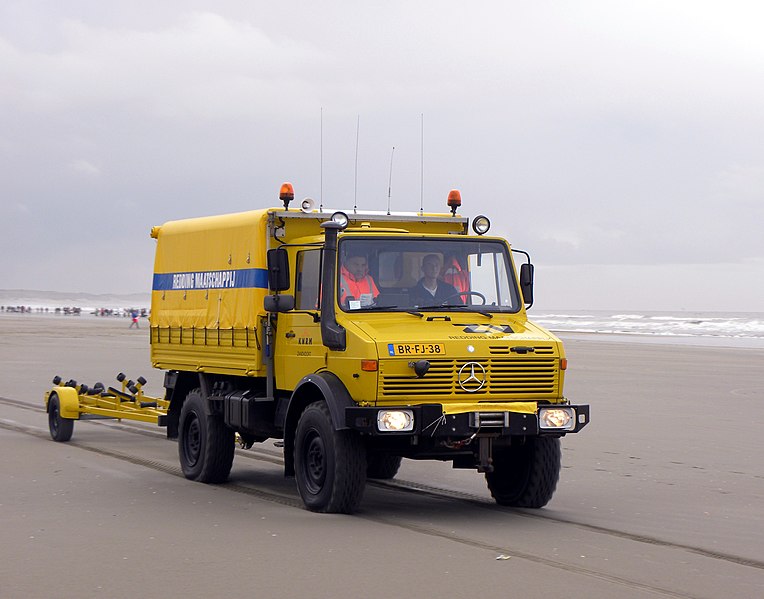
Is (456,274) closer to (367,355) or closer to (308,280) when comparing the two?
(308,280)

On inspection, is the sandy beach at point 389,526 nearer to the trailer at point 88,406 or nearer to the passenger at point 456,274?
the trailer at point 88,406

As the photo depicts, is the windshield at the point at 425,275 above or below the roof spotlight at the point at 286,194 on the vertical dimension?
below

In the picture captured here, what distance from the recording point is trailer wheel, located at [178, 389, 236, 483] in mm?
13289

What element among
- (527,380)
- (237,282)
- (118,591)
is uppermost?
(237,282)

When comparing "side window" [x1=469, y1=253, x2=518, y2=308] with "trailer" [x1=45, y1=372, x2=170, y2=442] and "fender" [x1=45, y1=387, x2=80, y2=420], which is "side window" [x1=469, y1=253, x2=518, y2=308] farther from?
"fender" [x1=45, y1=387, x2=80, y2=420]

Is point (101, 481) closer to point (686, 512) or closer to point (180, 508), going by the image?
point (180, 508)

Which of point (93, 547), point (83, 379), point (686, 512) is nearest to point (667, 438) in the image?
point (686, 512)

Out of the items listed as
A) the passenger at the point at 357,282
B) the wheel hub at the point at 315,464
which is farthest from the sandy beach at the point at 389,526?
the passenger at the point at 357,282

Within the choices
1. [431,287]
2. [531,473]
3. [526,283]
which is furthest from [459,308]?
[531,473]

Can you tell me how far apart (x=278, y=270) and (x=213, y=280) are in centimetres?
227

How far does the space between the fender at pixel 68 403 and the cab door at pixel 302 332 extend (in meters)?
5.13

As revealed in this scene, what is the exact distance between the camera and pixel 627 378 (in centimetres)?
3055

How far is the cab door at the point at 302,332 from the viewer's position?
11.5 m

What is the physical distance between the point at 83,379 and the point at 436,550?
21.4 meters
